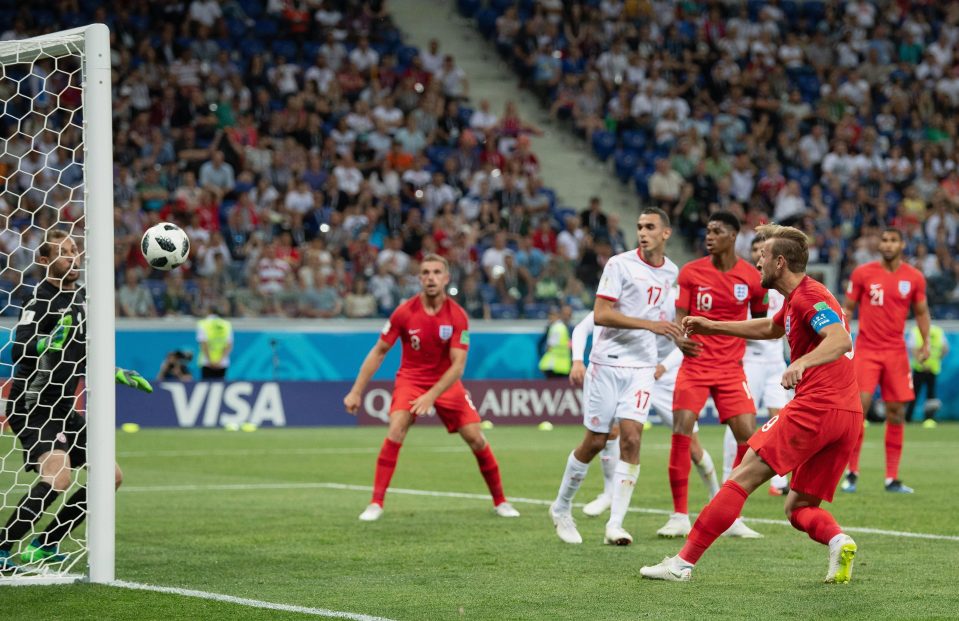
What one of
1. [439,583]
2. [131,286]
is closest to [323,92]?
[131,286]

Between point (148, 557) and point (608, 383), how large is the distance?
3.29 m

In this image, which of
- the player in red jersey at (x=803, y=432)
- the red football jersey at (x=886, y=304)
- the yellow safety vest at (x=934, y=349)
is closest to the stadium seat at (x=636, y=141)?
the yellow safety vest at (x=934, y=349)

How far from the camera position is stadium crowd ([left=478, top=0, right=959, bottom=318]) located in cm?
2869

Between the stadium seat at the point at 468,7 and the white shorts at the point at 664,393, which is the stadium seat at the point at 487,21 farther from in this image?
the white shorts at the point at 664,393

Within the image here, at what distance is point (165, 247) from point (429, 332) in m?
3.51

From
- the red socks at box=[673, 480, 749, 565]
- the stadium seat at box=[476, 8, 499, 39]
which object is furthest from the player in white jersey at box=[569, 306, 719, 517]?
the stadium seat at box=[476, 8, 499, 39]

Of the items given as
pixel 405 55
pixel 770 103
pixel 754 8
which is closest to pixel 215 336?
pixel 405 55

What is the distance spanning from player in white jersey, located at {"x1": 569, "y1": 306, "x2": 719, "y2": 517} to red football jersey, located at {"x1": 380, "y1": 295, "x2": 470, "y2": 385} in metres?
0.97

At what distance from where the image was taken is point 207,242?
22547 mm

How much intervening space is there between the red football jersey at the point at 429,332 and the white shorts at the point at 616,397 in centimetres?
188

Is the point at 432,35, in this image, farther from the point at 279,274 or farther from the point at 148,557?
the point at 148,557

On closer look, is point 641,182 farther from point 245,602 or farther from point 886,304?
point 245,602

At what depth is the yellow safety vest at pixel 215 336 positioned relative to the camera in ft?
71.9

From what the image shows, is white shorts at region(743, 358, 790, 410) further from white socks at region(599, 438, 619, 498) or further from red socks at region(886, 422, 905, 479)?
white socks at region(599, 438, 619, 498)
